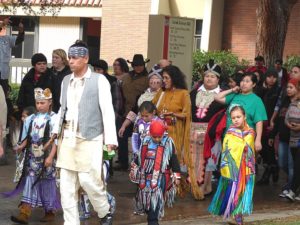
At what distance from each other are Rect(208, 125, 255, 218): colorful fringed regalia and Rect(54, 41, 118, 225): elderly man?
5.64 ft

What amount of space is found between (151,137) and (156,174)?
438 mm

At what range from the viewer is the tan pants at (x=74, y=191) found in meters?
8.00

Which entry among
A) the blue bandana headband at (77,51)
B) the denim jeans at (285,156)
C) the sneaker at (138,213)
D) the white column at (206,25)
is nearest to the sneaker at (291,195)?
the denim jeans at (285,156)

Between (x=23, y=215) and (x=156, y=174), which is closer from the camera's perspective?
(x=156, y=174)

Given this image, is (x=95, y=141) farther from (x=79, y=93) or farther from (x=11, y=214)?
(x=11, y=214)

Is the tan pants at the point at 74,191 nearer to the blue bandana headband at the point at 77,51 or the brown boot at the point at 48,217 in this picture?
the blue bandana headband at the point at 77,51

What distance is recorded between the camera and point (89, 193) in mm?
8031

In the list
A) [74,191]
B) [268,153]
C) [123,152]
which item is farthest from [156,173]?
[123,152]

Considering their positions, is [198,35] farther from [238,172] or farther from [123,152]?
[238,172]

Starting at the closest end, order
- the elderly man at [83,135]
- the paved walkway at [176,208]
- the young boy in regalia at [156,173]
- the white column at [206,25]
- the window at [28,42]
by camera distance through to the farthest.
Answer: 1. the elderly man at [83,135]
2. the young boy in regalia at [156,173]
3. the paved walkway at [176,208]
4. the white column at [206,25]
5. the window at [28,42]

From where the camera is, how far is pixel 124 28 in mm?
29469

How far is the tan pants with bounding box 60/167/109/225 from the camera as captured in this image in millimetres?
7996

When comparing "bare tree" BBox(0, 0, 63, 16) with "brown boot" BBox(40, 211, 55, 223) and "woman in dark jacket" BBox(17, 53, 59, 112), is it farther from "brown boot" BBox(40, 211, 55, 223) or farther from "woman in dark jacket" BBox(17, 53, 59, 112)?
"brown boot" BBox(40, 211, 55, 223)

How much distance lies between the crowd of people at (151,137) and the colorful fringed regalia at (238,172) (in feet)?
0.04
